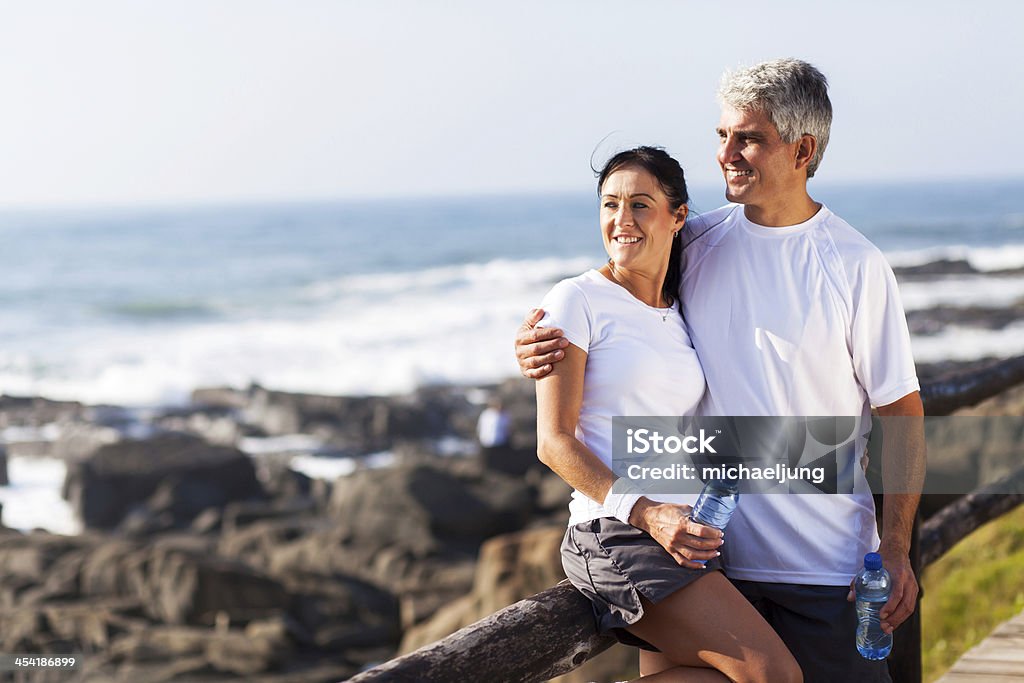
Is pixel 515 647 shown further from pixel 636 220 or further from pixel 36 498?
pixel 36 498

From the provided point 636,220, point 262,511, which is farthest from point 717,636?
point 262,511

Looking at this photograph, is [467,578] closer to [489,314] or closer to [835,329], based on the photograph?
[835,329]

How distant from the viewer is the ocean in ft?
90.9

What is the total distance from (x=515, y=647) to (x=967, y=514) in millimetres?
2583

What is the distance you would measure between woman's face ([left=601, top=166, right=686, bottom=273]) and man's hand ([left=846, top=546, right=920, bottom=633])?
763mm

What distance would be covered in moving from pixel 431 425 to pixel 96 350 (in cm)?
1518

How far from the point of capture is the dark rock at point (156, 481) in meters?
14.8

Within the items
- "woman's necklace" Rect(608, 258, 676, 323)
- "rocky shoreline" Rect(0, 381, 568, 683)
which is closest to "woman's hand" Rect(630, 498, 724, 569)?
"woman's necklace" Rect(608, 258, 676, 323)

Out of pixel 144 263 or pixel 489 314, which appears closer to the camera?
pixel 489 314

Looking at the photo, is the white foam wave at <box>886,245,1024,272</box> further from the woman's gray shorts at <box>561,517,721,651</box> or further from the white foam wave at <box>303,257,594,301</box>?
the woman's gray shorts at <box>561,517,721,651</box>

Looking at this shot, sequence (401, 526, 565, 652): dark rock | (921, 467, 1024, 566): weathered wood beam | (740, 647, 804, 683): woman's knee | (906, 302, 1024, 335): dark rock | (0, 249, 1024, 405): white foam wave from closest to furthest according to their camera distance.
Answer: (740, 647, 804, 683): woman's knee → (921, 467, 1024, 566): weathered wood beam → (401, 526, 565, 652): dark rock → (0, 249, 1024, 405): white foam wave → (906, 302, 1024, 335): dark rock

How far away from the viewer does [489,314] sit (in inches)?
1401

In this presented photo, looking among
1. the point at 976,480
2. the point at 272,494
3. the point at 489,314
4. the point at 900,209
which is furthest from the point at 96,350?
the point at 900,209

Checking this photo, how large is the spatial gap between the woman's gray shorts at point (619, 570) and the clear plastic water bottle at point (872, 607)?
1.08ft
